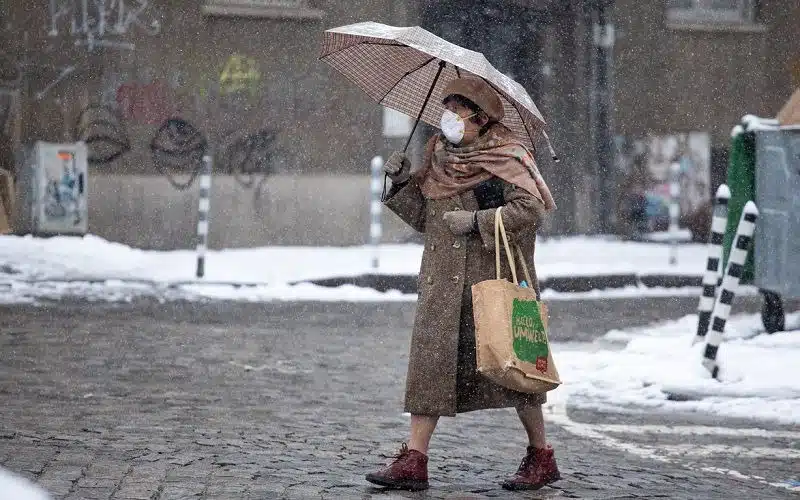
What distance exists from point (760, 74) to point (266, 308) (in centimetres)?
944

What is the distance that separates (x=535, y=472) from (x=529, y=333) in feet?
1.96

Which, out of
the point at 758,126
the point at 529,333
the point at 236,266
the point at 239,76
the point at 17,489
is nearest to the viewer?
the point at 17,489

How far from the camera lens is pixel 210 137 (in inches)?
688

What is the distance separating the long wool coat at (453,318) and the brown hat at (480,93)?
247 mm

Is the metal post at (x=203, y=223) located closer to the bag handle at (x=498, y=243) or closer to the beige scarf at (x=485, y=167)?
the beige scarf at (x=485, y=167)

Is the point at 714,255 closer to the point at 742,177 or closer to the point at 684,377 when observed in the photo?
the point at 684,377

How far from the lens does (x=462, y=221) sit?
5.50 metres

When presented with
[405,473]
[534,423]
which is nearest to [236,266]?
[534,423]

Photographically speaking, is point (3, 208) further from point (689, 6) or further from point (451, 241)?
point (689, 6)

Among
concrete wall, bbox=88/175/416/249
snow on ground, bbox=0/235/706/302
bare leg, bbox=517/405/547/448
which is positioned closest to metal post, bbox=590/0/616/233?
snow on ground, bbox=0/235/706/302

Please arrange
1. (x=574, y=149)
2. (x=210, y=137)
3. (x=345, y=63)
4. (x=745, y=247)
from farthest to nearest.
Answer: (x=574, y=149) → (x=210, y=137) → (x=745, y=247) → (x=345, y=63)

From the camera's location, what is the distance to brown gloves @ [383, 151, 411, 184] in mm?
5570

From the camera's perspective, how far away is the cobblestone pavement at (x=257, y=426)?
5.73 meters

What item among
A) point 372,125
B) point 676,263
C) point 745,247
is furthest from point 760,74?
point 745,247
